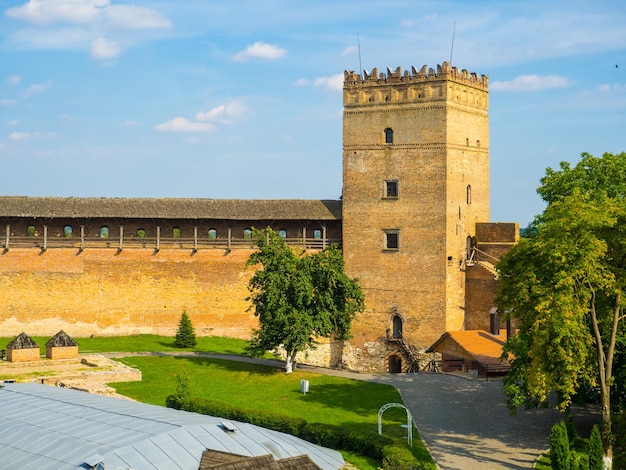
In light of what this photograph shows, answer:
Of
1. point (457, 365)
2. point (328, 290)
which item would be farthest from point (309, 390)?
point (457, 365)

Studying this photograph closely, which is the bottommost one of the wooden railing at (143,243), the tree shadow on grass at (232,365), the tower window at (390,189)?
the tree shadow on grass at (232,365)

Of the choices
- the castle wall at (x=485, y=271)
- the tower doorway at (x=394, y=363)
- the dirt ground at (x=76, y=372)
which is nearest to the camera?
the dirt ground at (x=76, y=372)

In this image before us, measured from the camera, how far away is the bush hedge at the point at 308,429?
2333cm

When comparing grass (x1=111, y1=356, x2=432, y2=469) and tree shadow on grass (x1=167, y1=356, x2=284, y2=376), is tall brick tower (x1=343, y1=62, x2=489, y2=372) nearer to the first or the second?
tree shadow on grass (x1=167, y1=356, x2=284, y2=376)

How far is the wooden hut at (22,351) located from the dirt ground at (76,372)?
1.08ft

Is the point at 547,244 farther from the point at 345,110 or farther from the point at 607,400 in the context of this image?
the point at 345,110

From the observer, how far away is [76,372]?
32.1 metres

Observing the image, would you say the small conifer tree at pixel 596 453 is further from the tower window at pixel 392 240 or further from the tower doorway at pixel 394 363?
the tower window at pixel 392 240

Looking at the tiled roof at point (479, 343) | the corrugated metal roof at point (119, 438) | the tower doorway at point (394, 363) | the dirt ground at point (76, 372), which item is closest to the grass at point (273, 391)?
the dirt ground at point (76, 372)

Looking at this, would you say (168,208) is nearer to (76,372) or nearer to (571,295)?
(76,372)

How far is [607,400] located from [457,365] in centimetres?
1452

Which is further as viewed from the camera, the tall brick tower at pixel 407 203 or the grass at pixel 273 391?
the tall brick tower at pixel 407 203

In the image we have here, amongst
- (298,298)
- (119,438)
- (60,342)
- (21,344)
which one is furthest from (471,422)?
(21,344)

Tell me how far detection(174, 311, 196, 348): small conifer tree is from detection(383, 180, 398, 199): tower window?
11.3 meters
